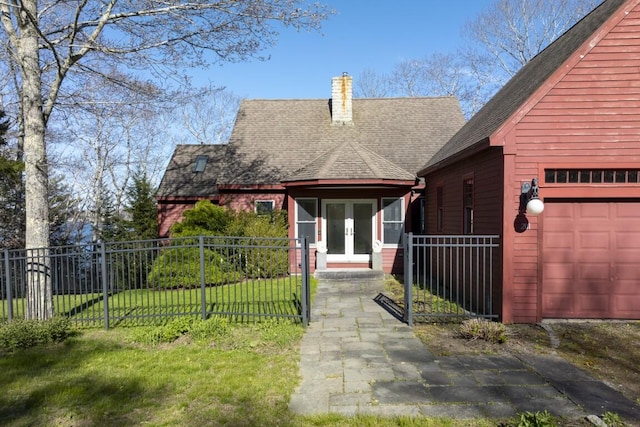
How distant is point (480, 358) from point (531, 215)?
2834 millimetres

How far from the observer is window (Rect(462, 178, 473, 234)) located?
349 inches

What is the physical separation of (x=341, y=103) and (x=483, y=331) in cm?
1161

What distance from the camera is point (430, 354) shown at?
5.43m

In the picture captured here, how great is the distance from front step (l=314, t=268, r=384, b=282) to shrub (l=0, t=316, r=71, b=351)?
6.76 m

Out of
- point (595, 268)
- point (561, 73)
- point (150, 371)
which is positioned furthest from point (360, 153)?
point (150, 371)

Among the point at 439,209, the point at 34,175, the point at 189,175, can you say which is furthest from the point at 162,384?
the point at 189,175

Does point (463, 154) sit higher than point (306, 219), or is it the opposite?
point (463, 154)

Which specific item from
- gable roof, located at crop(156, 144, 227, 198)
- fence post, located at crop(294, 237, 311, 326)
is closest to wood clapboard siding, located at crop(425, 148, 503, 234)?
fence post, located at crop(294, 237, 311, 326)

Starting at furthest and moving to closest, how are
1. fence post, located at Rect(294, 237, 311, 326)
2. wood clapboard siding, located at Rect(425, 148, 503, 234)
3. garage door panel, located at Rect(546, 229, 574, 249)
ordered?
wood clapboard siding, located at Rect(425, 148, 503, 234)
garage door panel, located at Rect(546, 229, 574, 249)
fence post, located at Rect(294, 237, 311, 326)

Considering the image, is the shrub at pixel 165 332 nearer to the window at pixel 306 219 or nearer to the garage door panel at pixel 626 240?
the window at pixel 306 219

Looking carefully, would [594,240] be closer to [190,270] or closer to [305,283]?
[305,283]

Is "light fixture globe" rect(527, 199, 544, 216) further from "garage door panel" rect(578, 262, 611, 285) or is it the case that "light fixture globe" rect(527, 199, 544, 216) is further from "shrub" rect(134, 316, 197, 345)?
"shrub" rect(134, 316, 197, 345)

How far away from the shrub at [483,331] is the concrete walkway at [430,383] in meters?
0.59

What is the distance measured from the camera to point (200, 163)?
17.5 m
